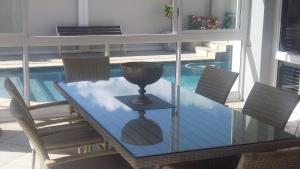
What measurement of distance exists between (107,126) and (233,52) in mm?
3994

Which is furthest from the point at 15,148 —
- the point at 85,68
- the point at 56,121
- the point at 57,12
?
the point at 57,12

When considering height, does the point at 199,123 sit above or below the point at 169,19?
below

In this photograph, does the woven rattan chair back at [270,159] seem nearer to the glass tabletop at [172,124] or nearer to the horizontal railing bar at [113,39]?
the glass tabletop at [172,124]

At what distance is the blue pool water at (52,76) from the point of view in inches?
206

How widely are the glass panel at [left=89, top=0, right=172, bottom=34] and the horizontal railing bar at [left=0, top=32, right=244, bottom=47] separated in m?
0.19

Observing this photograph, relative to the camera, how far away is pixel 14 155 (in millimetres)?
4031

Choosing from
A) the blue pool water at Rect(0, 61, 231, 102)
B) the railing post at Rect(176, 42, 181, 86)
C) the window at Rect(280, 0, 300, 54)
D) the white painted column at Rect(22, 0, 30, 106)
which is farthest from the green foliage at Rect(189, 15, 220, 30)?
the white painted column at Rect(22, 0, 30, 106)

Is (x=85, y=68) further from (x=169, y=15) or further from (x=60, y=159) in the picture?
(x=169, y=15)

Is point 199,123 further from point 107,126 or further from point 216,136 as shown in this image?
point 107,126

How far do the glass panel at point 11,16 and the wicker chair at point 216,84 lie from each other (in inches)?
95.6

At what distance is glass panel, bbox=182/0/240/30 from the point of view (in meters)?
5.77

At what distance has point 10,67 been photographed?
5.17 metres

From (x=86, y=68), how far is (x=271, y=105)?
1.92 meters

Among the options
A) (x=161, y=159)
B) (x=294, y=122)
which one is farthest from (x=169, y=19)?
(x=161, y=159)
